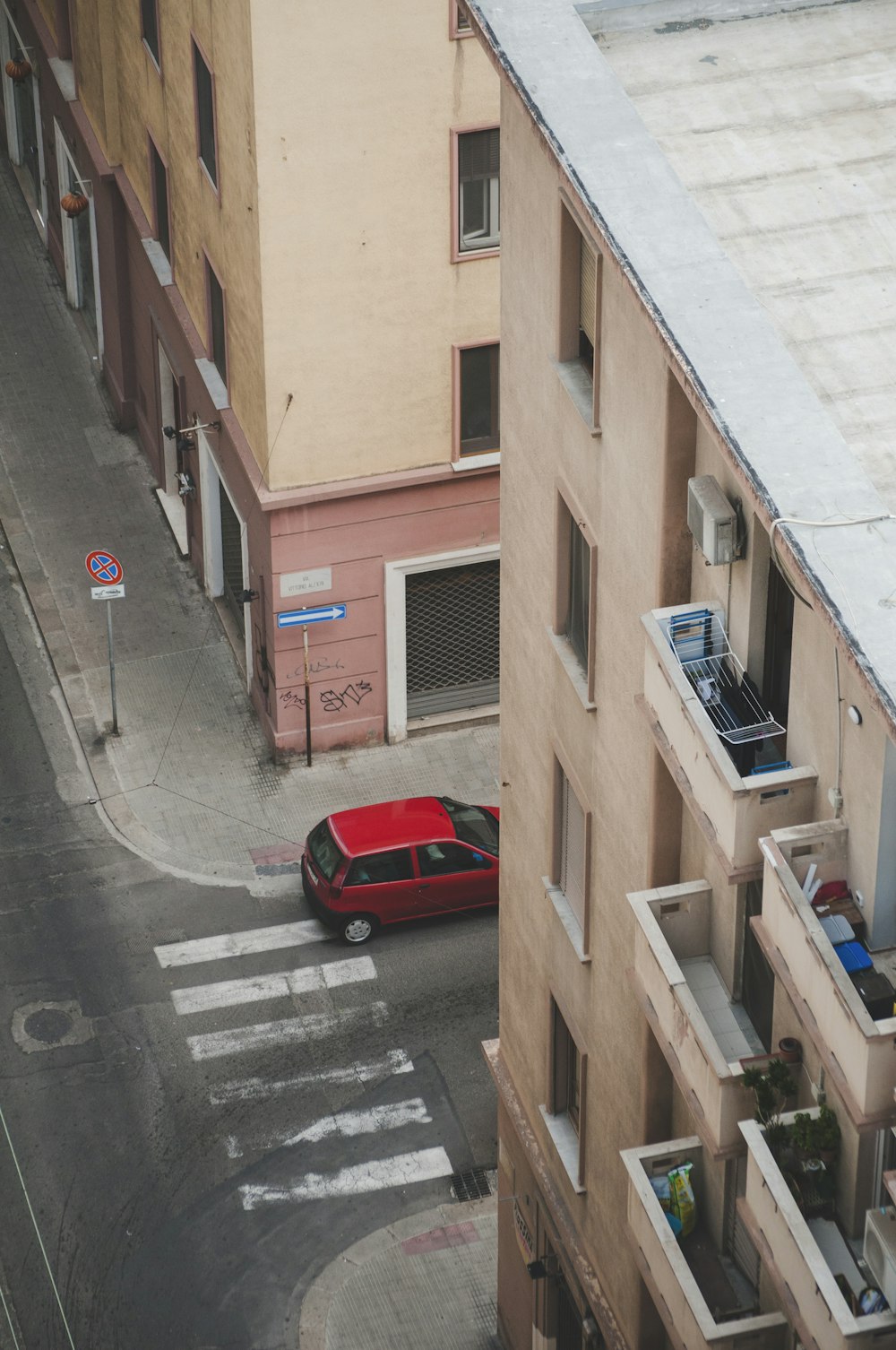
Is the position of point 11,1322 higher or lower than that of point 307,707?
lower

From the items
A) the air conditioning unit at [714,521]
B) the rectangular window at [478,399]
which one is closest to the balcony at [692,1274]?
the air conditioning unit at [714,521]

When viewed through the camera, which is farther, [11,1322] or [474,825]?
[474,825]

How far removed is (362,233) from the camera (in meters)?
38.0

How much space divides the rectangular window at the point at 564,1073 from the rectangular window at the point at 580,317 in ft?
26.8

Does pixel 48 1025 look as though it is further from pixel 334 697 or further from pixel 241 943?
pixel 334 697

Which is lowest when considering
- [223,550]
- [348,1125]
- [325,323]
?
[348,1125]

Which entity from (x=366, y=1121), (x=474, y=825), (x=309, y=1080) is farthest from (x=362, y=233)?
(x=366, y=1121)

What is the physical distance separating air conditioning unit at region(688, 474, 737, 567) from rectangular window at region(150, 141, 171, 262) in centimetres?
2826

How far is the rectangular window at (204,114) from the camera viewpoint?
39862mm

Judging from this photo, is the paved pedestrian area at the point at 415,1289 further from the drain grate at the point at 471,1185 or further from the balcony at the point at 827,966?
the balcony at the point at 827,966

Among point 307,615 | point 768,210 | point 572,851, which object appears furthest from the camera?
point 307,615

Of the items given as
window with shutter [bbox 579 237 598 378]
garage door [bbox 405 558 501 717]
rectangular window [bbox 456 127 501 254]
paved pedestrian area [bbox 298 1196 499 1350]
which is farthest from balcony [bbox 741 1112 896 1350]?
garage door [bbox 405 558 501 717]

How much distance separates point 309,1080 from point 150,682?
37.3 ft

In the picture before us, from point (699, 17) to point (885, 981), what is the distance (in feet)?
32.8
